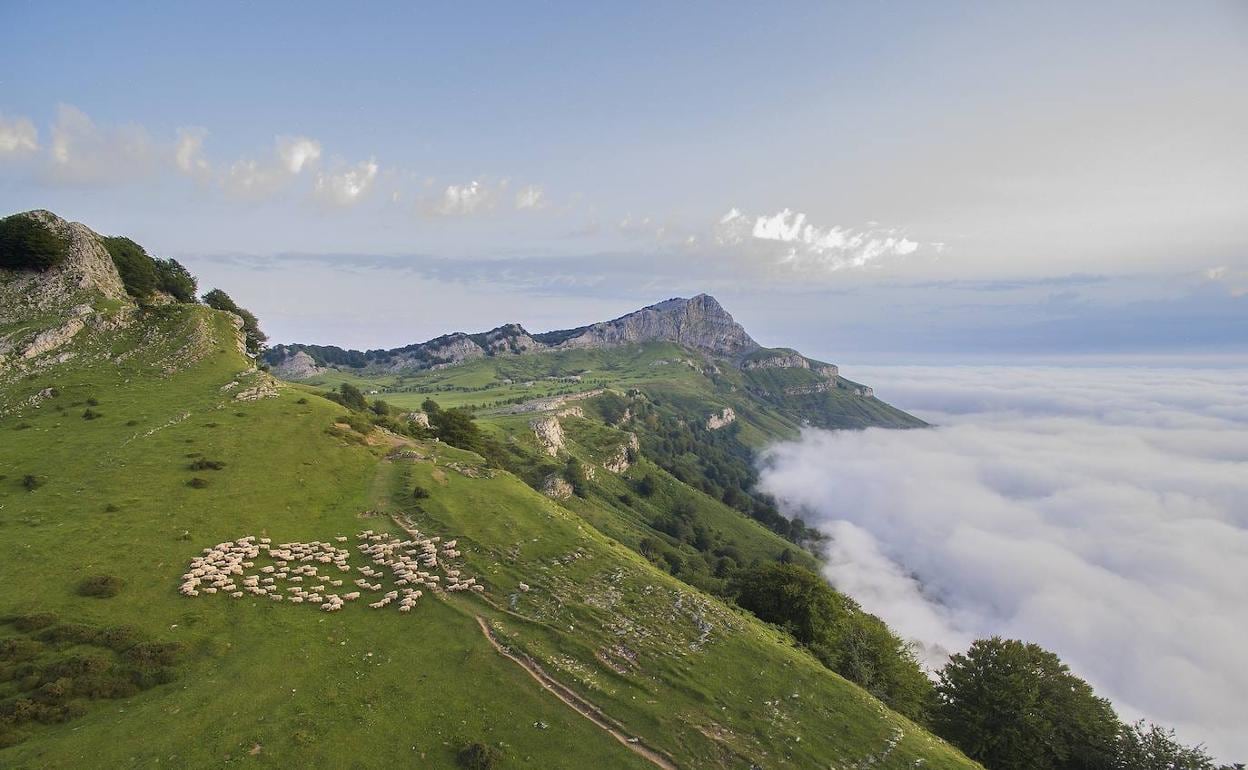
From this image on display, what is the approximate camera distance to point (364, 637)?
3619cm

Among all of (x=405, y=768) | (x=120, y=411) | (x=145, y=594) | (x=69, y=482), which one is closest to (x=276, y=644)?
(x=145, y=594)

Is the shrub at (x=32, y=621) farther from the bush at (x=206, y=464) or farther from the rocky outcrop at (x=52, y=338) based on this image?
the rocky outcrop at (x=52, y=338)

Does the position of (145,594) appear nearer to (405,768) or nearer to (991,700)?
(405,768)

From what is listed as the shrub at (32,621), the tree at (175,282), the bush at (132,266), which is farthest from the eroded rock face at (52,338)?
the shrub at (32,621)

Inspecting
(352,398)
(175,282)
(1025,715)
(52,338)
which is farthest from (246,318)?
(1025,715)

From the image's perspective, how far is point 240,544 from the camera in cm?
4400

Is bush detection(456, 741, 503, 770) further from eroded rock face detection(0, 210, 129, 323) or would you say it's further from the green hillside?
eroded rock face detection(0, 210, 129, 323)

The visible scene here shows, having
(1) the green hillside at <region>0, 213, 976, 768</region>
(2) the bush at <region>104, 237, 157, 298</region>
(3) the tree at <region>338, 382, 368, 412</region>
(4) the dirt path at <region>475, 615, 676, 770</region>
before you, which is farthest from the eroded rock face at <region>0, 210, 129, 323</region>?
(4) the dirt path at <region>475, 615, 676, 770</region>

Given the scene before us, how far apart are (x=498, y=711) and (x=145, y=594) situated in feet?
89.8

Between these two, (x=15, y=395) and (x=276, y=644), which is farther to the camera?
(x=15, y=395)

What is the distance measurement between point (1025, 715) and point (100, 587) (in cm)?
7810

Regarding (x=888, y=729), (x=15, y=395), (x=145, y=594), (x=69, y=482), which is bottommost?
(x=888, y=729)

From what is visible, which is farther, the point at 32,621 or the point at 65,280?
the point at 65,280

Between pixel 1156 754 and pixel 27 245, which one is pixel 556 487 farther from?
pixel 1156 754
